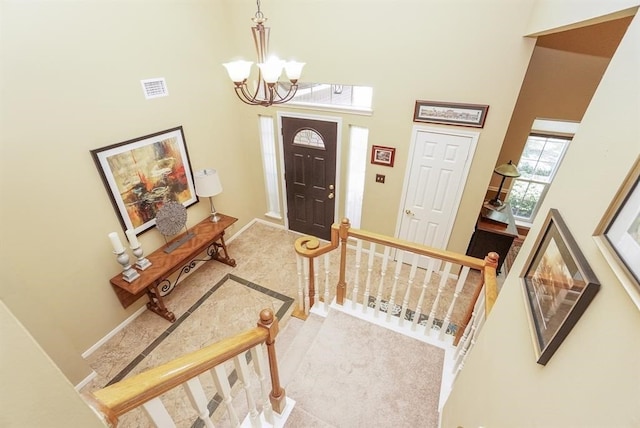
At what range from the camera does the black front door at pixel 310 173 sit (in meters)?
3.79

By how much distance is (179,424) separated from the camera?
7.72 feet

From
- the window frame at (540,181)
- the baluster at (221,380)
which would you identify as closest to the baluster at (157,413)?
the baluster at (221,380)

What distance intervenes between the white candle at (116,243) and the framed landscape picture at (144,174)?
22 cm

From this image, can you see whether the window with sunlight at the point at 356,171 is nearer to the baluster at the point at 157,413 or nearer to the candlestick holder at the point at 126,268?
the candlestick holder at the point at 126,268

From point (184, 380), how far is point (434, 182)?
10.2ft

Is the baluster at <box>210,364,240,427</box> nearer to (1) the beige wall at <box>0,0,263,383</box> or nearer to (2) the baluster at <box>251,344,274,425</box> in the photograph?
(2) the baluster at <box>251,344,274,425</box>

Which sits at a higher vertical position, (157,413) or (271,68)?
(271,68)

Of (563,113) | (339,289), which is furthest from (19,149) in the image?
(563,113)

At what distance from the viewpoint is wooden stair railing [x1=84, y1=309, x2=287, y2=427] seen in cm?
86

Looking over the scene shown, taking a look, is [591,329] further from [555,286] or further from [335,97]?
[335,97]

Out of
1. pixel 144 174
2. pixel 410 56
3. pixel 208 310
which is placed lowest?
pixel 208 310

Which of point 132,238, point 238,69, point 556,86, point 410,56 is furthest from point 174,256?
point 556,86

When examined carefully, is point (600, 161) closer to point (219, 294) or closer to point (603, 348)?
point (603, 348)

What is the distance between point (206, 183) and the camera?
3566 mm
